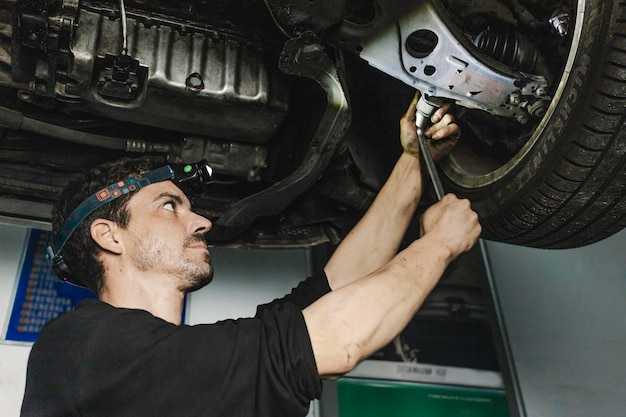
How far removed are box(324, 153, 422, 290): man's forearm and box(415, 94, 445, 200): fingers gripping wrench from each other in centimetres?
7

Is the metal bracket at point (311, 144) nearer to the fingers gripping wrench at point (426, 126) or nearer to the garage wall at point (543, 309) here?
the fingers gripping wrench at point (426, 126)

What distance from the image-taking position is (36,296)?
1749 millimetres

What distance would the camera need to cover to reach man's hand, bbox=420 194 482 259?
1.09m

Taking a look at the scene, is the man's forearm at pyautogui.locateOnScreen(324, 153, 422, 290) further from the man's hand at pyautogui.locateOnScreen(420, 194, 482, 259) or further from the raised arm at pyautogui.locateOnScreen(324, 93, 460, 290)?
the man's hand at pyautogui.locateOnScreen(420, 194, 482, 259)

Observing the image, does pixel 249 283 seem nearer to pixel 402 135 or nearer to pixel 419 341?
pixel 419 341

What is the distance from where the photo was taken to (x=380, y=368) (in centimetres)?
200

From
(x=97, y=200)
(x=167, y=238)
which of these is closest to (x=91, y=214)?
(x=97, y=200)

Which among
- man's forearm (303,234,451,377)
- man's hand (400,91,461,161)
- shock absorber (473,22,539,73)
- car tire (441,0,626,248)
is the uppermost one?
shock absorber (473,22,539,73)

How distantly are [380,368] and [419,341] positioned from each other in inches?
7.1

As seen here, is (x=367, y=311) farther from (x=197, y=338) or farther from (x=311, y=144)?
(x=311, y=144)

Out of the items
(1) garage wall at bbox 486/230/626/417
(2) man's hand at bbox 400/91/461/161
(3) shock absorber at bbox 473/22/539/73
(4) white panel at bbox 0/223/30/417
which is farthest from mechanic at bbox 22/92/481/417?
(1) garage wall at bbox 486/230/626/417

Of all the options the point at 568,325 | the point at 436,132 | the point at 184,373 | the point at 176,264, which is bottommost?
the point at 184,373

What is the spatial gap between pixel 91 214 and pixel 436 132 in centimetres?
68

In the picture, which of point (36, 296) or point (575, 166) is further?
point (36, 296)
